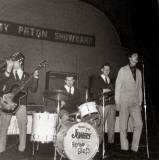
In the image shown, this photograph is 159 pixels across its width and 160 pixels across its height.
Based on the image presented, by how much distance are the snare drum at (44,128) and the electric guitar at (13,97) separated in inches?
13.9

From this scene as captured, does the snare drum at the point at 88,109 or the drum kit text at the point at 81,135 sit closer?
the drum kit text at the point at 81,135

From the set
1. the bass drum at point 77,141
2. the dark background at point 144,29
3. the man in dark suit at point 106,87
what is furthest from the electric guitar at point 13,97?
the dark background at point 144,29

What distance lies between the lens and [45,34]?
4742mm

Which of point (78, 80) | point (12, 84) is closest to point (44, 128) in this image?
point (12, 84)

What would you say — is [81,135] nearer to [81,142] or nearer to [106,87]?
[81,142]

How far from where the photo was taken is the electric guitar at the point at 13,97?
9.72 ft

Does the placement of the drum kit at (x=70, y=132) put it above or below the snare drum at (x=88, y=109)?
below

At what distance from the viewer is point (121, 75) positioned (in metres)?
3.43

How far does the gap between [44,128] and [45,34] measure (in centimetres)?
240

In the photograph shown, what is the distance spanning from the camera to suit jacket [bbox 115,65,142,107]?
3.34m

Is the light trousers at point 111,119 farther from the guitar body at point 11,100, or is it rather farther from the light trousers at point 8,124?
→ the guitar body at point 11,100

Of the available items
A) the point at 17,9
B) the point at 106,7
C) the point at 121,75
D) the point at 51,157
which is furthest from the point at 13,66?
the point at 106,7

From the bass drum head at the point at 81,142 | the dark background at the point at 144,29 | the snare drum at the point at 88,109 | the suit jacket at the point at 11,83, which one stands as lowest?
the bass drum head at the point at 81,142

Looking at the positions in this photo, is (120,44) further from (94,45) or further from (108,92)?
(108,92)
